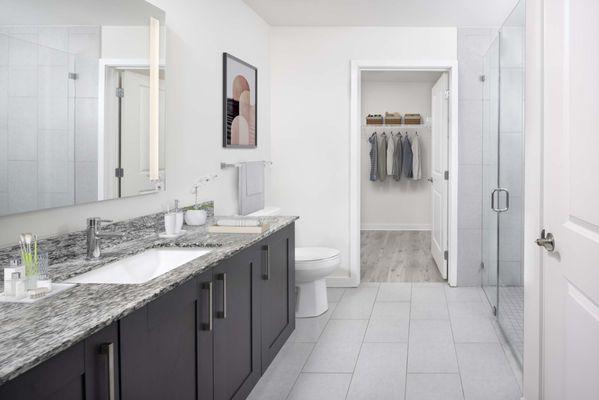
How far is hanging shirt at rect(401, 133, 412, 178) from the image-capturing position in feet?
29.4

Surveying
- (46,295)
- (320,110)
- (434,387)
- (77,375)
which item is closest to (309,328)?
(434,387)

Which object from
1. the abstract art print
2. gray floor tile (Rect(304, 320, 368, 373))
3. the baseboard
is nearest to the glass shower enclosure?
gray floor tile (Rect(304, 320, 368, 373))

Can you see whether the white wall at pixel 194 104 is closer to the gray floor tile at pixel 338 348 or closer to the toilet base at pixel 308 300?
the toilet base at pixel 308 300

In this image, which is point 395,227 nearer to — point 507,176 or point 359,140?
point 359,140

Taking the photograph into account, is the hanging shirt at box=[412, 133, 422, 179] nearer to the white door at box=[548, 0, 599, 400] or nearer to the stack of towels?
the stack of towels

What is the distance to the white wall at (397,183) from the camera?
29.9ft

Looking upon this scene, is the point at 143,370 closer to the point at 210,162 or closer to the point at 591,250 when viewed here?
the point at 591,250

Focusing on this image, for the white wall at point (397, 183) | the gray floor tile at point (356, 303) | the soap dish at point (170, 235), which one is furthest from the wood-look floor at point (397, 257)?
the soap dish at point (170, 235)

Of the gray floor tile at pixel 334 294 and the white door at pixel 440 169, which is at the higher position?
the white door at pixel 440 169

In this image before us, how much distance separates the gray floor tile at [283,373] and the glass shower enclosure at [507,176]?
1.23 meters

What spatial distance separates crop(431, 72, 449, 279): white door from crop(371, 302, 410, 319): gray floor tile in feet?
3.28

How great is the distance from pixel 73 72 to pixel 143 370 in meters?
1.17

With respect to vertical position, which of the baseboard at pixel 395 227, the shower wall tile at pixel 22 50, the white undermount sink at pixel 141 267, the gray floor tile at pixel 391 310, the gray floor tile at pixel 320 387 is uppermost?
the shower wall tile at pixel 22 50

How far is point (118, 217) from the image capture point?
2773 mm
